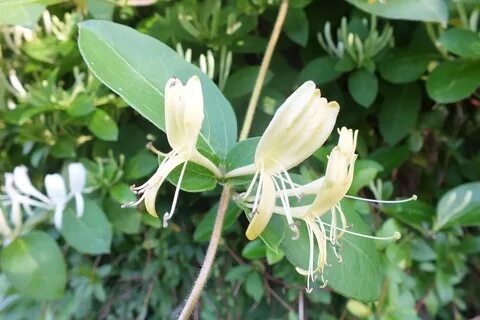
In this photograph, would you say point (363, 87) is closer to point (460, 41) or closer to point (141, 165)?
point (460, 41)

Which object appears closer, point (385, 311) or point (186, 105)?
point (186, 105)

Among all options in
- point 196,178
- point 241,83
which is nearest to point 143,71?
point 196,178

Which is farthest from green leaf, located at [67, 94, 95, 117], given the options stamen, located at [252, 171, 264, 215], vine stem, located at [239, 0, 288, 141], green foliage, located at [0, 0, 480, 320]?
stamen, located at [252, 171, 264, 215]

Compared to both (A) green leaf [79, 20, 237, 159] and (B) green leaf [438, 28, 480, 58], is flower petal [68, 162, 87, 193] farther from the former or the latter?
(B) green leaf [438, 28, 480, 58]

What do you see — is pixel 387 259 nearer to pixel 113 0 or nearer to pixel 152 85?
pixel 152 85

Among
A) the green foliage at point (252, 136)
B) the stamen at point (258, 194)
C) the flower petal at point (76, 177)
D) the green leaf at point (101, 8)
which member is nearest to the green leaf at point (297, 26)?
the green foliage at point (252, 136)

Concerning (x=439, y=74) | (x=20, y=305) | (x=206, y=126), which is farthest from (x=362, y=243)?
(x=20, y=305)

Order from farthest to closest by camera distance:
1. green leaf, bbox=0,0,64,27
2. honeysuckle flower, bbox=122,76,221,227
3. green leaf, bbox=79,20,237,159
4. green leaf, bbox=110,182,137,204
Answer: green leaf, bbox=110,182,137,204 → green leaf, bbox=0,0,64,27 → green leaf, bbox=79,20,237,159 → honeysuckle flower, bbox=122,76,221,227

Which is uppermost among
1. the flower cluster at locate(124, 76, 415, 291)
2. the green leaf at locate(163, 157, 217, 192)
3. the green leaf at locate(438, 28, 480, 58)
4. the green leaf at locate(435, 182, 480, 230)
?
the flower cluster at locate(124, 76, 415, 291)
